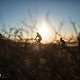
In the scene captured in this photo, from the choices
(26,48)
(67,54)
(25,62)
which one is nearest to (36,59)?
(25,62)

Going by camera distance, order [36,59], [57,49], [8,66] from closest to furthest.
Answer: [8,66] → [36,59] → [57,49]

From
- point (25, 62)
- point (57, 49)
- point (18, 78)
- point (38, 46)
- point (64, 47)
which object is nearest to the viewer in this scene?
point (18, 78)

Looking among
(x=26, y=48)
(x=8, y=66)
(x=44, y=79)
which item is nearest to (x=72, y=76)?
(x=44, y=79)

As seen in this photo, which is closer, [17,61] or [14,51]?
[17,61]

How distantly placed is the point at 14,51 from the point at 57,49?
2.15 metres

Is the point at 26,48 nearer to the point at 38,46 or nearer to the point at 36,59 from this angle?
the point at 38,46

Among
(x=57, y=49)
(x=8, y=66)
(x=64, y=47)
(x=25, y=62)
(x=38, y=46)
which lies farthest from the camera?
(x=38, y=46)

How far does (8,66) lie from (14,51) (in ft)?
8.96

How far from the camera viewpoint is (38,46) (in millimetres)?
13562

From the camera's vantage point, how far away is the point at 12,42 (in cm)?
1366

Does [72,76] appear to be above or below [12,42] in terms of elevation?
below

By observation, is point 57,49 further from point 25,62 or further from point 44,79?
point 44,79

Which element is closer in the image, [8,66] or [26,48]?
[8,66]

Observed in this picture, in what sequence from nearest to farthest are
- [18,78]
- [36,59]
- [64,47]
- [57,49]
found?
1. [18,78]
2. [36,59]
3. [64,47]
4. [57,49]
